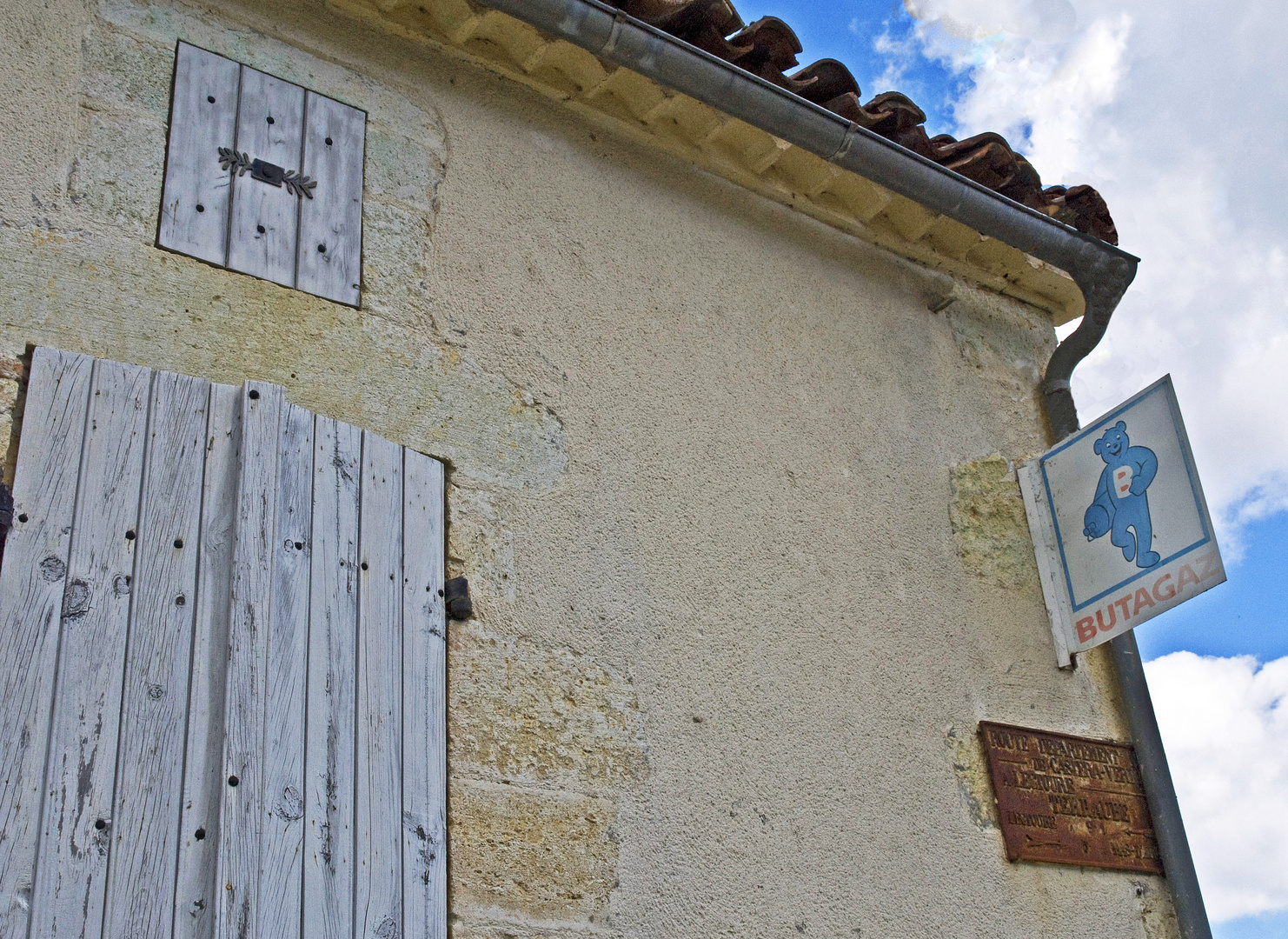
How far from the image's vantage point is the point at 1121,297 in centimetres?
457

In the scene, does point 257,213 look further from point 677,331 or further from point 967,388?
point 967,388

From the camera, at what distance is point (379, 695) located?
2.66 metres

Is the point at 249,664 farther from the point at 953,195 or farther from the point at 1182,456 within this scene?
the point at 953,195

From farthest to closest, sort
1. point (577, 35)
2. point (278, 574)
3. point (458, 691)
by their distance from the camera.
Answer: point (577, 35)
point (458, 691)
point (278, 574)

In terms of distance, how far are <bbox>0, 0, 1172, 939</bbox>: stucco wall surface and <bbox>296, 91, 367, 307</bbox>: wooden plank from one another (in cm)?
5

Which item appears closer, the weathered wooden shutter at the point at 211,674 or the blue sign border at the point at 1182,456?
the weathered wooden shutter at the point at 211,674

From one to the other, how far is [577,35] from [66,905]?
2.61m

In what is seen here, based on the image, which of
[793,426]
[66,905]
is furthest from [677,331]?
[66,905]

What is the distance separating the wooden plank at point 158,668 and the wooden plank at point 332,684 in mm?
256

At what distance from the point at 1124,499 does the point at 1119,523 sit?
3.1 inches

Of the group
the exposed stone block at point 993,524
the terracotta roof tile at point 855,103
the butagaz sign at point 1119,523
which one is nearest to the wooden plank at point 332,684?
the terracotta roof tile at point 855,103

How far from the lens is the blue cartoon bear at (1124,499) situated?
12.4 feet

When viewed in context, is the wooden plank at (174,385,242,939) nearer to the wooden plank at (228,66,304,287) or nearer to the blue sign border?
the wooden plank at (228,66,304,287)

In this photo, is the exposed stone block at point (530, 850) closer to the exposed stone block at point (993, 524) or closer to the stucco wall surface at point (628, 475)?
the stucco wall surface at point (628, 475)
